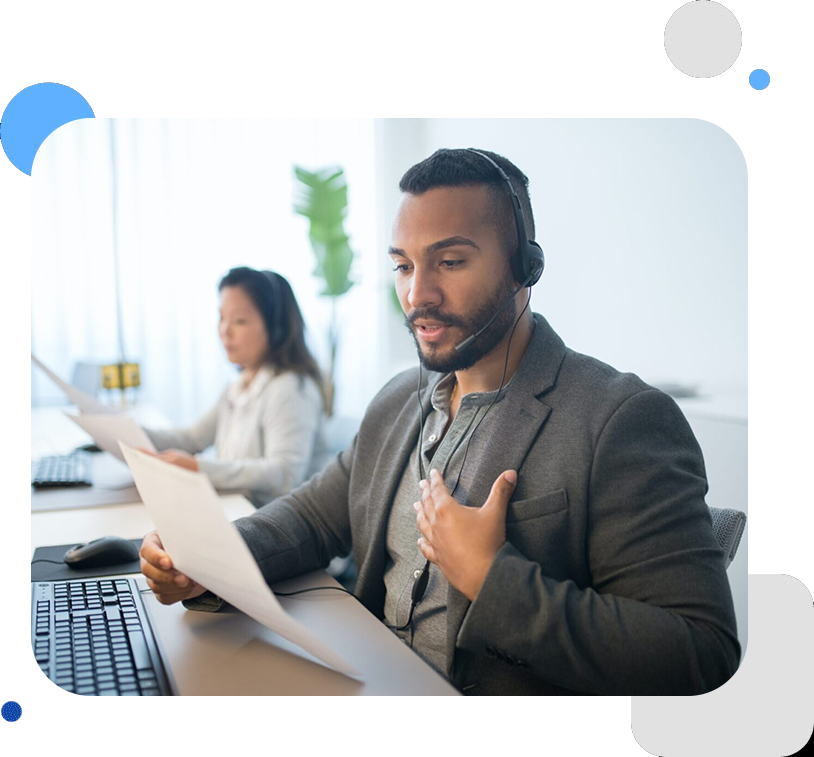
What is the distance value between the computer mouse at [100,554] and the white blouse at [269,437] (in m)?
0.49

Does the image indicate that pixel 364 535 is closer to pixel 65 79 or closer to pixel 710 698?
pixel 710 698

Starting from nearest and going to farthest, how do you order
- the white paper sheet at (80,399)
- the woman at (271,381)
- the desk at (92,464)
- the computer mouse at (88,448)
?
the white paper sheet at (80,399)
the desk at (92,464)
the woman at (271,381)
the computer mouse at (88,448)

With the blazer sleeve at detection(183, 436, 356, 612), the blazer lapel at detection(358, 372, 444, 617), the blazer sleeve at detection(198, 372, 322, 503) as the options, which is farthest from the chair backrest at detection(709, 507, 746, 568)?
the blazer sleeve at detection(198, 372, 322, 503)

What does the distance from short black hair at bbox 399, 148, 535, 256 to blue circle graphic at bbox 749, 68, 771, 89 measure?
0.31 m

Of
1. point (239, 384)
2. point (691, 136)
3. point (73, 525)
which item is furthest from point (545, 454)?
point (239, 384)

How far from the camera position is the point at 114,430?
1.20 meters

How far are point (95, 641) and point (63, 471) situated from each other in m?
0.97

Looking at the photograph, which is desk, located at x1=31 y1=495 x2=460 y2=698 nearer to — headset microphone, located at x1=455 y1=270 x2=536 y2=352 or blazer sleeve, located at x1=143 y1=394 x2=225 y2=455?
headset microphone, located at x1=455 y1=270 x2=536 y2=352

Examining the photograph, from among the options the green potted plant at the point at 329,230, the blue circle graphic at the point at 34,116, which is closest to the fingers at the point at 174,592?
the blue circle graphic at the point at 34,116

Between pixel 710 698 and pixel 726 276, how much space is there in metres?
0.53

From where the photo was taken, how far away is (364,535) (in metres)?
1.09

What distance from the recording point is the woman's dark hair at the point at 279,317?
6.14 ft

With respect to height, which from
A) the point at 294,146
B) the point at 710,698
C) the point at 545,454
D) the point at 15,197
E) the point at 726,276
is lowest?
the point at 710,698

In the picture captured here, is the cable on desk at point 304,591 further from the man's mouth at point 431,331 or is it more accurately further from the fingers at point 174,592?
the man's mouth at point 431,331
